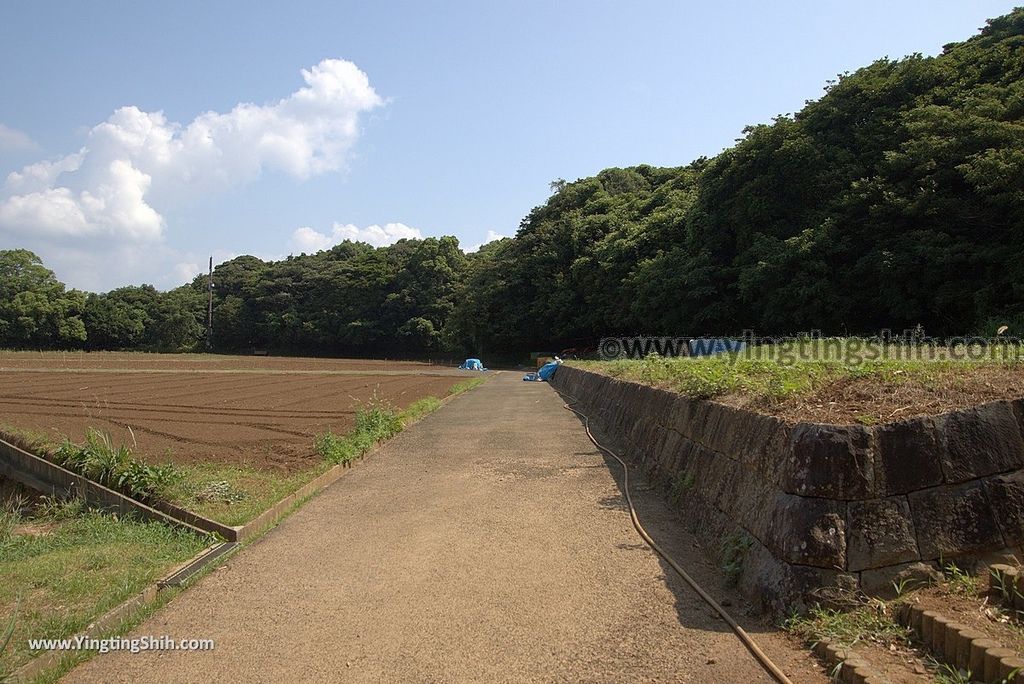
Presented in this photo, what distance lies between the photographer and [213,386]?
25.3m

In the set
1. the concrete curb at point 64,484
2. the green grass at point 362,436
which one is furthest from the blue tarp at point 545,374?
the concrete curb at point 64,484

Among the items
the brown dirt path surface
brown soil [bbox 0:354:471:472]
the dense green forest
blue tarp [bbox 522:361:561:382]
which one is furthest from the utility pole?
the brown dirt path surface

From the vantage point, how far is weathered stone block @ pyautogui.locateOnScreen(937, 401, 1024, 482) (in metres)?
3.61

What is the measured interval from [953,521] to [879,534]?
43 cm

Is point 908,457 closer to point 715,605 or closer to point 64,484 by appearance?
point 715,605

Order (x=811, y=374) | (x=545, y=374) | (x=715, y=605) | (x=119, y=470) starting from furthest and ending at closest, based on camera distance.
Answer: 1. (x=545, y=374)
2. (x=119, y=470)
3. (x=811, y=374)
4. (x=715, y=605)

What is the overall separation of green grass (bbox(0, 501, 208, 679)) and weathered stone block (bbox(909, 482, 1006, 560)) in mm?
4957

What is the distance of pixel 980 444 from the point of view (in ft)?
11.9

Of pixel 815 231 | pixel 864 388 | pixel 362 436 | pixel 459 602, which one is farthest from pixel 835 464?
pixel 815 231

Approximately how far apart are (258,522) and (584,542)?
3.07 meters

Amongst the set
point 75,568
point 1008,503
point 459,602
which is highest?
point 1008,503

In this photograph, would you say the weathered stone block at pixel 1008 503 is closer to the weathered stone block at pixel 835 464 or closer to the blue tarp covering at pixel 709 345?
the weathered stone block at pixel 835 464

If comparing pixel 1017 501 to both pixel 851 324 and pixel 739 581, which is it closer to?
pixel 739 581

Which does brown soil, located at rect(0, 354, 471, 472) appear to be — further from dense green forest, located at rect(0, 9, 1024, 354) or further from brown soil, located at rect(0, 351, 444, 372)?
dense green forest, located at rect(0, 9, 1024, 354)
